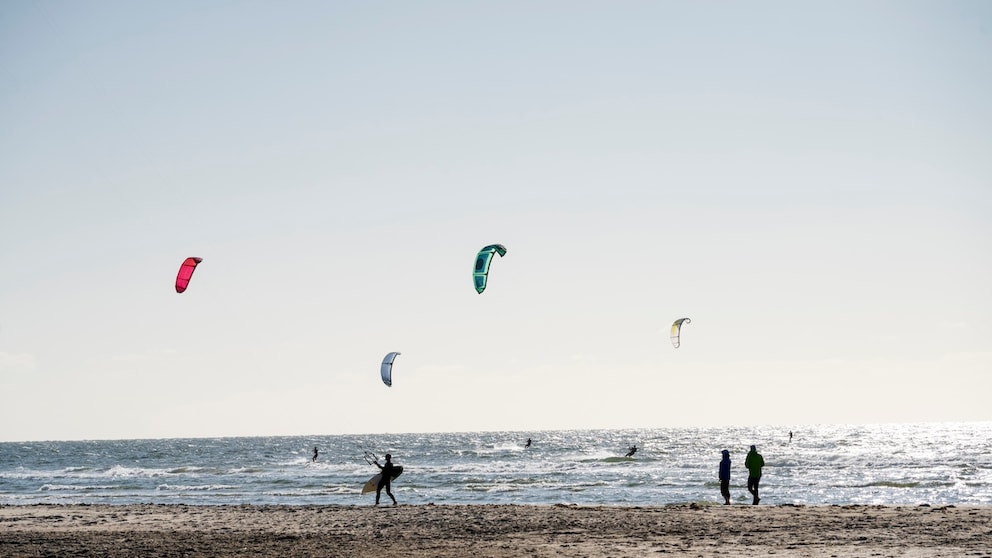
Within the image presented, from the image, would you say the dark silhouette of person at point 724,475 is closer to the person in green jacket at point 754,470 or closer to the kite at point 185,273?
the person in green jacket at point 754,470

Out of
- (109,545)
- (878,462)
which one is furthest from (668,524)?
(878,462)

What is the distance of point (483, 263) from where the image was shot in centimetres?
2078

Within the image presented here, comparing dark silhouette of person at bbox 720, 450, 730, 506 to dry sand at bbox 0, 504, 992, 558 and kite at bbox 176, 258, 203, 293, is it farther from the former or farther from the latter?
kite at bbox 176, 258, 203, 293

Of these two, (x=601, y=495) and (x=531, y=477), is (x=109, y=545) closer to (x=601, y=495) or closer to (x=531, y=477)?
(x=601, y=495)

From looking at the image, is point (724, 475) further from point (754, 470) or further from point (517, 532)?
point (517, 532)

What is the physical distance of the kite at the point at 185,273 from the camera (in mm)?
21002

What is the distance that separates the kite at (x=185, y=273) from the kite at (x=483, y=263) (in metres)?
6.59

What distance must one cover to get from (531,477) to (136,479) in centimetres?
1799

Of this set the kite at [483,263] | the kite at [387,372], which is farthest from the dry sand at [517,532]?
the kite at [483,263]

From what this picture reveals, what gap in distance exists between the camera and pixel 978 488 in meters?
26.8

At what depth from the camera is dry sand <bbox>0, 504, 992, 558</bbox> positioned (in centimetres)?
1087

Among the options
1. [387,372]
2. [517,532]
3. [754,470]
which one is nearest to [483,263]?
[387,372]

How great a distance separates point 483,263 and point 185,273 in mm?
7148

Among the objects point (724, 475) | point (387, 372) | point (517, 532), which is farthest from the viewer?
point (387, 372)
